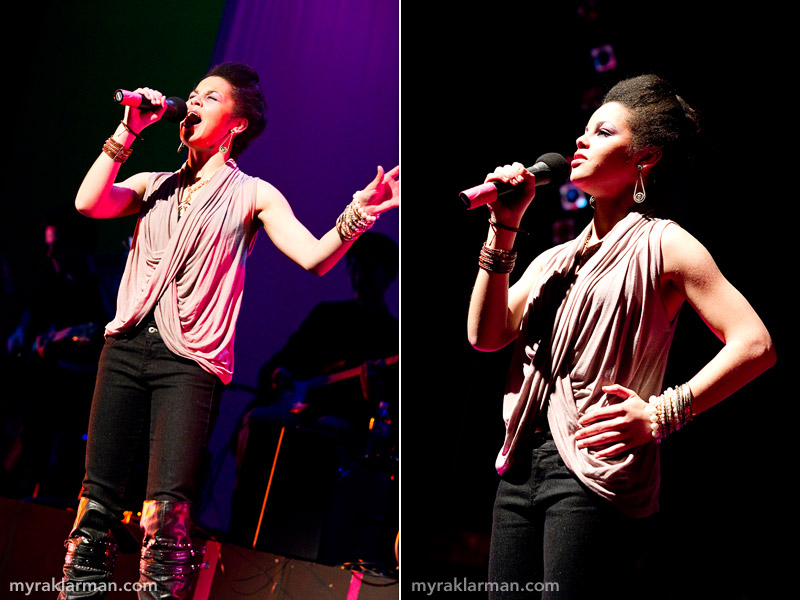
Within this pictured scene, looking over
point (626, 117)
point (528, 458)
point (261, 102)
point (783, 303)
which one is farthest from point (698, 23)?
point (528, 458)

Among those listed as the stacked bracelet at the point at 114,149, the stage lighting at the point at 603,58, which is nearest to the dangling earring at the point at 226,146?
the stacked bracelet at the point at 114,149

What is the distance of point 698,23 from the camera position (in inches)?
107

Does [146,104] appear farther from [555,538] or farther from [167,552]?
[555,538]

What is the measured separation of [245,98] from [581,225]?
1.65m

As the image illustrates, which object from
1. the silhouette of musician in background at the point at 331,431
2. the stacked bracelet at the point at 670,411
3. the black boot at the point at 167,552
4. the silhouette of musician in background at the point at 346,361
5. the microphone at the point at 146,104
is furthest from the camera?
the silhouette of musician in background at the point at 346,361

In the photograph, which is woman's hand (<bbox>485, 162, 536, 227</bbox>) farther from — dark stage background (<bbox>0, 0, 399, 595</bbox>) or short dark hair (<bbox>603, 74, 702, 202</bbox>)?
dark stage background (<bbox>0, 0, 399, 595</bbox>)

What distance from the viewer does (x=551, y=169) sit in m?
1.65

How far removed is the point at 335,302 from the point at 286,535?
0.92m

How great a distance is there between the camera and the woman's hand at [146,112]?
2.06 m

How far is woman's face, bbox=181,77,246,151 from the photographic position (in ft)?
6.95

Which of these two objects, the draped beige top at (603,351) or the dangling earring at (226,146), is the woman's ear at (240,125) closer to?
the dangling earring at (226,146)

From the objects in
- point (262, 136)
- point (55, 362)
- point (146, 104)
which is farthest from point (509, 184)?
point (55, 362)

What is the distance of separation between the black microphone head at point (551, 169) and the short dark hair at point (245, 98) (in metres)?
0.94

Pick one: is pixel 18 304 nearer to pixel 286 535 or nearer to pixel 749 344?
pixel 286 535
